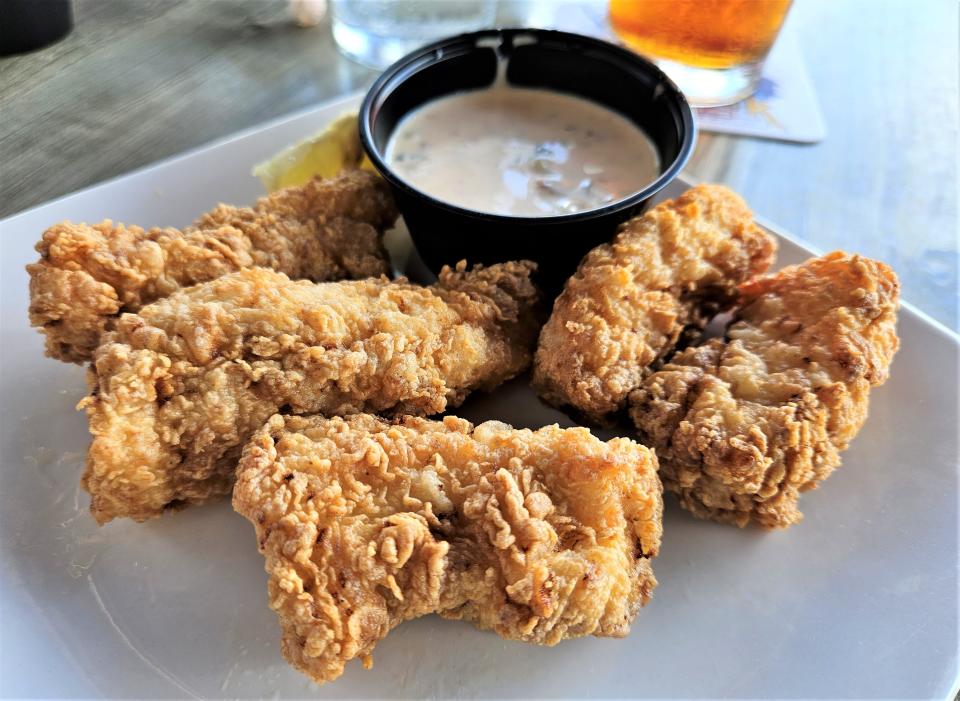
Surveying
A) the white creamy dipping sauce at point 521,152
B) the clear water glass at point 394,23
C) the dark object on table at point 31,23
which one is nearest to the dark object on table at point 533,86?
the white creamy dipping sauce at point 521,152

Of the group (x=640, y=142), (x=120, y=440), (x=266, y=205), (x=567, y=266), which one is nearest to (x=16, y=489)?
(x=120, y=440)

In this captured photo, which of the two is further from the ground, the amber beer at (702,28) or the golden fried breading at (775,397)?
the amber beer at (702,28)

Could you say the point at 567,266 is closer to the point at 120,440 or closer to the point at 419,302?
the point at 419,302

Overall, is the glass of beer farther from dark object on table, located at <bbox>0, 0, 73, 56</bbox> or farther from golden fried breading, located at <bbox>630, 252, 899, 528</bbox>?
dark object on table, located at <bbox>0, 0, 73, 56</bbox>

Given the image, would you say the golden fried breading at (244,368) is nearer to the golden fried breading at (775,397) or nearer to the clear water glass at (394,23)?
the golden fried breading at (775,397)

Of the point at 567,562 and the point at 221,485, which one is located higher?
the point at 567,562

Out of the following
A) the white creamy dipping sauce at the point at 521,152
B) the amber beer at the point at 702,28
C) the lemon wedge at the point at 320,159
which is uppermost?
the amber beer at the point at 702,28

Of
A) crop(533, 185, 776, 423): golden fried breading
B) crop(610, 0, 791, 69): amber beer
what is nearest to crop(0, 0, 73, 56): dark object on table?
A: crop(610, 0, 791, 69): amber beer
